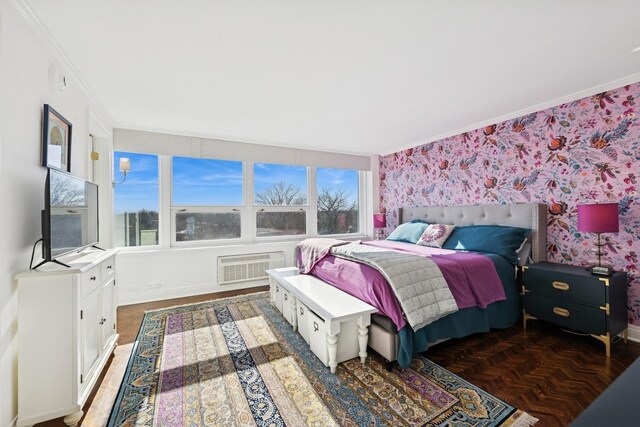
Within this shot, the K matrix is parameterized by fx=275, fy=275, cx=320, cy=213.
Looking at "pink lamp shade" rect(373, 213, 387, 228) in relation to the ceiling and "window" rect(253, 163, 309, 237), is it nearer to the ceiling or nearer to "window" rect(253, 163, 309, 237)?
"window" rect(253, 163, 309, 237)

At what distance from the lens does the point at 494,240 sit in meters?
2.94

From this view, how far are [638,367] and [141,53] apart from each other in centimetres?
312

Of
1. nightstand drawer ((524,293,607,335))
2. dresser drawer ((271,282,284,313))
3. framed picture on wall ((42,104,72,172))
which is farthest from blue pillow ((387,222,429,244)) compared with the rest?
framed picture on wall ((42,104,72,172))

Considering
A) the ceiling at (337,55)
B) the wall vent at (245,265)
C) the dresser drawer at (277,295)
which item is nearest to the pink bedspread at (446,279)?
the dresser drawer at (277,295)

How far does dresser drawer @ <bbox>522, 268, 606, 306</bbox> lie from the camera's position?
2.22 metres

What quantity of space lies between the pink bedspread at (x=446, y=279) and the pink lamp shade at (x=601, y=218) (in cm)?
81

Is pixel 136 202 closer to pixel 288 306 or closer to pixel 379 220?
pixel 288 306

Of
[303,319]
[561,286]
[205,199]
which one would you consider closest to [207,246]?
[205,199]

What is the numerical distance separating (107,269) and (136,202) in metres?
1.87

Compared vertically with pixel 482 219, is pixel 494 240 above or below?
below

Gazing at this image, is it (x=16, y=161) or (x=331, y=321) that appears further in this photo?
(x=331, y=321)

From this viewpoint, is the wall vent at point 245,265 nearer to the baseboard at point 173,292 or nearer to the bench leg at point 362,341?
the baseboard at point 173,292

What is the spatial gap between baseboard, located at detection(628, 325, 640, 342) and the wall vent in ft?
12.5

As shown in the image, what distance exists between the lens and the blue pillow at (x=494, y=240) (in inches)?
112
